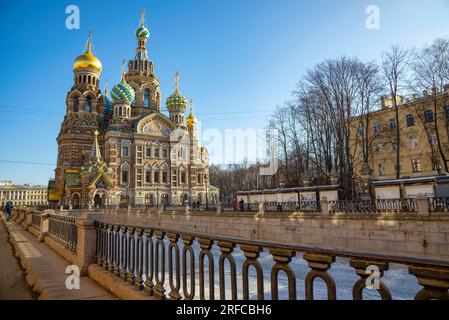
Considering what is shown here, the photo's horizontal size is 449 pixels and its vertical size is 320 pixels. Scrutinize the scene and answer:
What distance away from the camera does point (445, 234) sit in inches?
445

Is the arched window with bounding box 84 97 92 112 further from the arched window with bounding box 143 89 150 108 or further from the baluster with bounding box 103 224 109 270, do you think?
the baluster with bounding box 103 224 109 270

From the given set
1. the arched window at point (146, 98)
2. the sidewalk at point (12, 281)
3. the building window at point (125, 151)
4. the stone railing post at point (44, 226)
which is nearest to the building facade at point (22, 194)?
the arched window at point (146, 98)

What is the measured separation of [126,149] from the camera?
4803cm

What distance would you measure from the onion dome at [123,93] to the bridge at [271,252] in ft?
101

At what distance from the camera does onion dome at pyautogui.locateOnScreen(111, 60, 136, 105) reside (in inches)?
1961

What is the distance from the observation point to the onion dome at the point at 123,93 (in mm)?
49812

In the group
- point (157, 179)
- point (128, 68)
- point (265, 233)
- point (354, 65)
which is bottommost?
point (265, 233)

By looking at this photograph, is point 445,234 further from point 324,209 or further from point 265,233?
point 265,233

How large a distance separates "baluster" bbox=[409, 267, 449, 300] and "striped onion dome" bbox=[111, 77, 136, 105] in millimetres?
52052

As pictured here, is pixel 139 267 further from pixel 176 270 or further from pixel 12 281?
pixel 12 281

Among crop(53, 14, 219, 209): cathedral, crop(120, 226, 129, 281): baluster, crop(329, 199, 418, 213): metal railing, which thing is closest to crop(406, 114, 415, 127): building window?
crop(329, 199, 418, 213): metal railing
